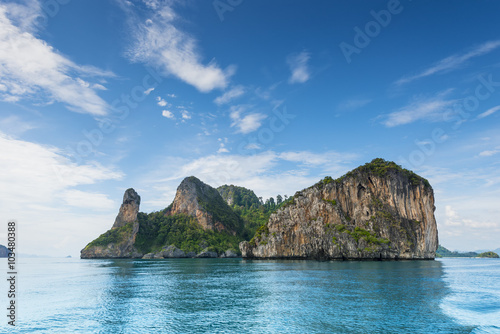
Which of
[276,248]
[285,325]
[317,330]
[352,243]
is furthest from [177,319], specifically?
[276,248]

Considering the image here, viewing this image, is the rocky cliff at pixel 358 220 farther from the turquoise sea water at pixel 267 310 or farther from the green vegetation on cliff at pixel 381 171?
the turquoise sea water at pixel 267 310

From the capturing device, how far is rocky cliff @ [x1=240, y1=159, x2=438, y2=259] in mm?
138875

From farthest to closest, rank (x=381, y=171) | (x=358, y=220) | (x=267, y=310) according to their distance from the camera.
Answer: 1. (x=381, y=171)
2. (x=358, y=220)
3. (x=267, y=310)

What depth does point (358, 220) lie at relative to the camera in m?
153

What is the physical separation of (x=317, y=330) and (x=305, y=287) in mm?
25294

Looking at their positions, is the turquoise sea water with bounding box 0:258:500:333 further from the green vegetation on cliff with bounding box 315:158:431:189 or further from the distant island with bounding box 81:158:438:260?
the green vegetation on cliff with bounding box 315:158:431:189

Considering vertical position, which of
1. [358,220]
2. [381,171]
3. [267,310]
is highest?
[381,171]

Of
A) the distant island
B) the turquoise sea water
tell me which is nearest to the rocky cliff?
the distant island

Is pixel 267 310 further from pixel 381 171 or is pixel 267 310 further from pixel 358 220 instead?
pixel 381 171

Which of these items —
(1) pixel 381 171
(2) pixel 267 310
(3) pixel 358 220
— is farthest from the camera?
(1) pixel 381 171

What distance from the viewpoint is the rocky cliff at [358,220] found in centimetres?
13888

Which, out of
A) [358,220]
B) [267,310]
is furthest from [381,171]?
[267,310]

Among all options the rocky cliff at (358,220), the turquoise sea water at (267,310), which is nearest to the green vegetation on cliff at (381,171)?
the rocky cliff at (358,220)

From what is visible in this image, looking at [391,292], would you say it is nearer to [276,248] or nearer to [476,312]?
[476,312]
